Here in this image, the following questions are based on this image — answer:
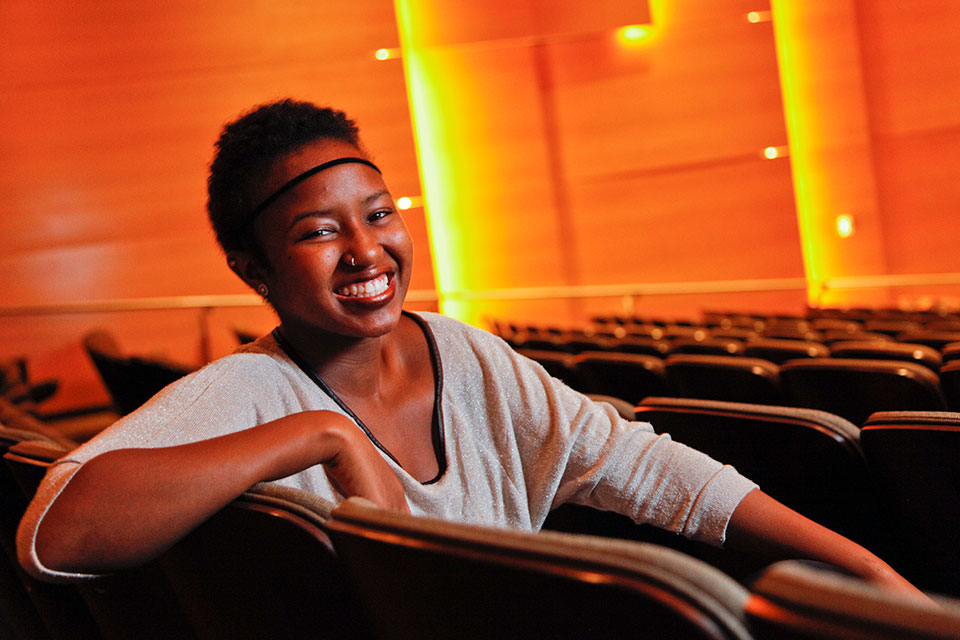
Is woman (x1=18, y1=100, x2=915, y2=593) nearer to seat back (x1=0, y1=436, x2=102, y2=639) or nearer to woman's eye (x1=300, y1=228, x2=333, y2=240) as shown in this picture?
woman's eye (x1=300, y1=228, x2=333, y2=240)

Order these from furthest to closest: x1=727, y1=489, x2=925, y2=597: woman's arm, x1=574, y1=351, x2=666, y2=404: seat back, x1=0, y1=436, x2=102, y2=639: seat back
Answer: x1=574, y1=351, x2=666, y2=404: seat back → x1=0, y1=436, x2=102, y2=639: seat back → x1=727, y1=489, x2=925, y2=597: woman's arm

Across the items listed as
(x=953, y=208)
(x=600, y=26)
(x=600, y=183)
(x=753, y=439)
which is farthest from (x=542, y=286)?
(x=753, y=439)

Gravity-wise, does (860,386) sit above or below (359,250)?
below

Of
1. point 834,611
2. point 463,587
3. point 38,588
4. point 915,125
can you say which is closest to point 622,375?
point 38,588

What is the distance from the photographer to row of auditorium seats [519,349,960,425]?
79.0 inches

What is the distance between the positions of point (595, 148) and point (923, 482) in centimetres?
765

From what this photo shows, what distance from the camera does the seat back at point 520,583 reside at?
0.62 m

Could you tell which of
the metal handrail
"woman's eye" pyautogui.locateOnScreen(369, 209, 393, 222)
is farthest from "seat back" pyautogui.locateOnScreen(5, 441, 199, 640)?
the metal handrail

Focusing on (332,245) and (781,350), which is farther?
(781,350)

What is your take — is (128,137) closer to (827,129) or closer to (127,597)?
(127,597)

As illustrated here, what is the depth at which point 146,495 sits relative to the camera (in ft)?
3.43

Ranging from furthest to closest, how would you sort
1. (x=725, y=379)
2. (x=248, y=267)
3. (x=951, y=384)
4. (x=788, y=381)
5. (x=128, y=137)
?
(x=128, y=137) → (x=725, y=379) → (x=788, y=381) → (x=951, y=384) → (x=248, y=267)

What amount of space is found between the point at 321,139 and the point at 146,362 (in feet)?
6.75

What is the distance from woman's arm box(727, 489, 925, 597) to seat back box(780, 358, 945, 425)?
78 cm
